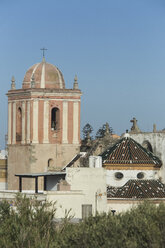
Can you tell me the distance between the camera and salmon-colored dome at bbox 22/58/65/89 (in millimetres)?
99125

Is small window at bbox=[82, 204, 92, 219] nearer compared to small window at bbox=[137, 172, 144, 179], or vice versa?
small window at bbox=[82, 204, 92, 219]

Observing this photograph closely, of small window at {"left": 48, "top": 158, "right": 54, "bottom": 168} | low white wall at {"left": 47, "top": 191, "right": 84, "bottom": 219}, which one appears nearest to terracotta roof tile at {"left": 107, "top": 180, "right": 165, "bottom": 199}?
low white wall at {"left": 47, "top": 191, "right": 84, "bottom": 219}

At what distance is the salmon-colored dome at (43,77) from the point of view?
99125 millimetres

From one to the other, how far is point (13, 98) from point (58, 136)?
4956 mm

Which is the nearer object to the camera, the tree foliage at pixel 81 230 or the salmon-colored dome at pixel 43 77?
the tree foliage at pixel 81 230

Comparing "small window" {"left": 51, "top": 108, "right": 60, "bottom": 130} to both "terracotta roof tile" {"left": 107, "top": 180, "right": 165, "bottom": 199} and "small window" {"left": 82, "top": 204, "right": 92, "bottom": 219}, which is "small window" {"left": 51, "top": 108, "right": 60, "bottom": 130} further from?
"small window" {"left": 82, "top": 204, "right": 92, "bottom": 219}

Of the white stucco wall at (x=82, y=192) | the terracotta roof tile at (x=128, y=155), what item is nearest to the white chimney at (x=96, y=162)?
the white stucco wall at (x=82, y=192)

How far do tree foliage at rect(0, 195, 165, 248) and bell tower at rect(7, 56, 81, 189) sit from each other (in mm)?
32972

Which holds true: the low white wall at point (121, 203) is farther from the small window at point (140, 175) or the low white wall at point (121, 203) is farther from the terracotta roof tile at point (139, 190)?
the small window at point (140, 175)

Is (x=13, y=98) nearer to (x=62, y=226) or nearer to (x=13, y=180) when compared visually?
(x=13, y=180)

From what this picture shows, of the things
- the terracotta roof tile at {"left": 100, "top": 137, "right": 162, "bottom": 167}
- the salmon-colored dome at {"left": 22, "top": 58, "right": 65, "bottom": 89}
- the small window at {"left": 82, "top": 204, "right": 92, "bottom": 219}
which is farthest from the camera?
the salmon-colored dome at {"left": 22, "top": 58, "right": 65, "bottom": 89}

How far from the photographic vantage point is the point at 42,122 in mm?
98688

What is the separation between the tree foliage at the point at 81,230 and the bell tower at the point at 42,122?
33.0m

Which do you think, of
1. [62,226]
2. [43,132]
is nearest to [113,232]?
[62,226]
